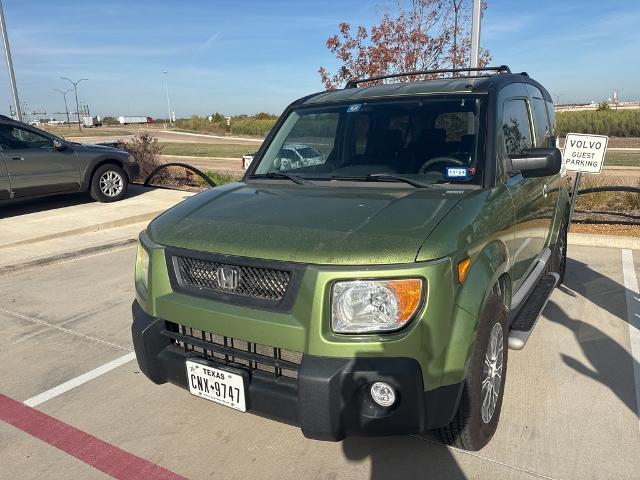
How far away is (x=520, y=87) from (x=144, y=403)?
11.4ft

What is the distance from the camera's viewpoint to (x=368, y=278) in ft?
7.03

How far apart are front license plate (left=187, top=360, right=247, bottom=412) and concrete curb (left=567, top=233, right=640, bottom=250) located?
6.14 meters

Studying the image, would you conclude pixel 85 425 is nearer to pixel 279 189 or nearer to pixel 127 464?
pixel 127 464

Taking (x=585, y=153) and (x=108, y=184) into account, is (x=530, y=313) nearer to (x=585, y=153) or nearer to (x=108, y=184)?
(x=585, y=153)

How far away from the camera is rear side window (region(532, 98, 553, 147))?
4.21m

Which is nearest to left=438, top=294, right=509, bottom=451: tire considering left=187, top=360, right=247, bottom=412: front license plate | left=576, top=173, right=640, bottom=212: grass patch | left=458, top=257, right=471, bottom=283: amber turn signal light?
left=458, top=257, right=471, bottom=283: amber turn signal light

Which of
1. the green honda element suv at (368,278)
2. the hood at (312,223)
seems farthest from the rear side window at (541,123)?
the hood at (312,223)

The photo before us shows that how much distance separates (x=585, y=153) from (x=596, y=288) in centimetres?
227

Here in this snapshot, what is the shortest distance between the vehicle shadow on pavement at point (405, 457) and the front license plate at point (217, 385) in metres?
0.73

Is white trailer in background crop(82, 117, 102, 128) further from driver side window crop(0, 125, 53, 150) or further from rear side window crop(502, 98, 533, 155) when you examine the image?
rear side window crop(502, 98, 533, 155)

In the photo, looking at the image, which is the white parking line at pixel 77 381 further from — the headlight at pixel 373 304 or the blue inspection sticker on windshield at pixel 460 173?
the blue inspection sticker on windshield at pixel 460 173

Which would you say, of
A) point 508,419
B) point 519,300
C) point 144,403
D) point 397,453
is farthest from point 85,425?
point 519,300

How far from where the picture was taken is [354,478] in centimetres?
255

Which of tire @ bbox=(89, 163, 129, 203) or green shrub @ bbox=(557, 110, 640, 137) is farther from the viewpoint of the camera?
green shrub @ bbox=(557, 110, 640, 137)
